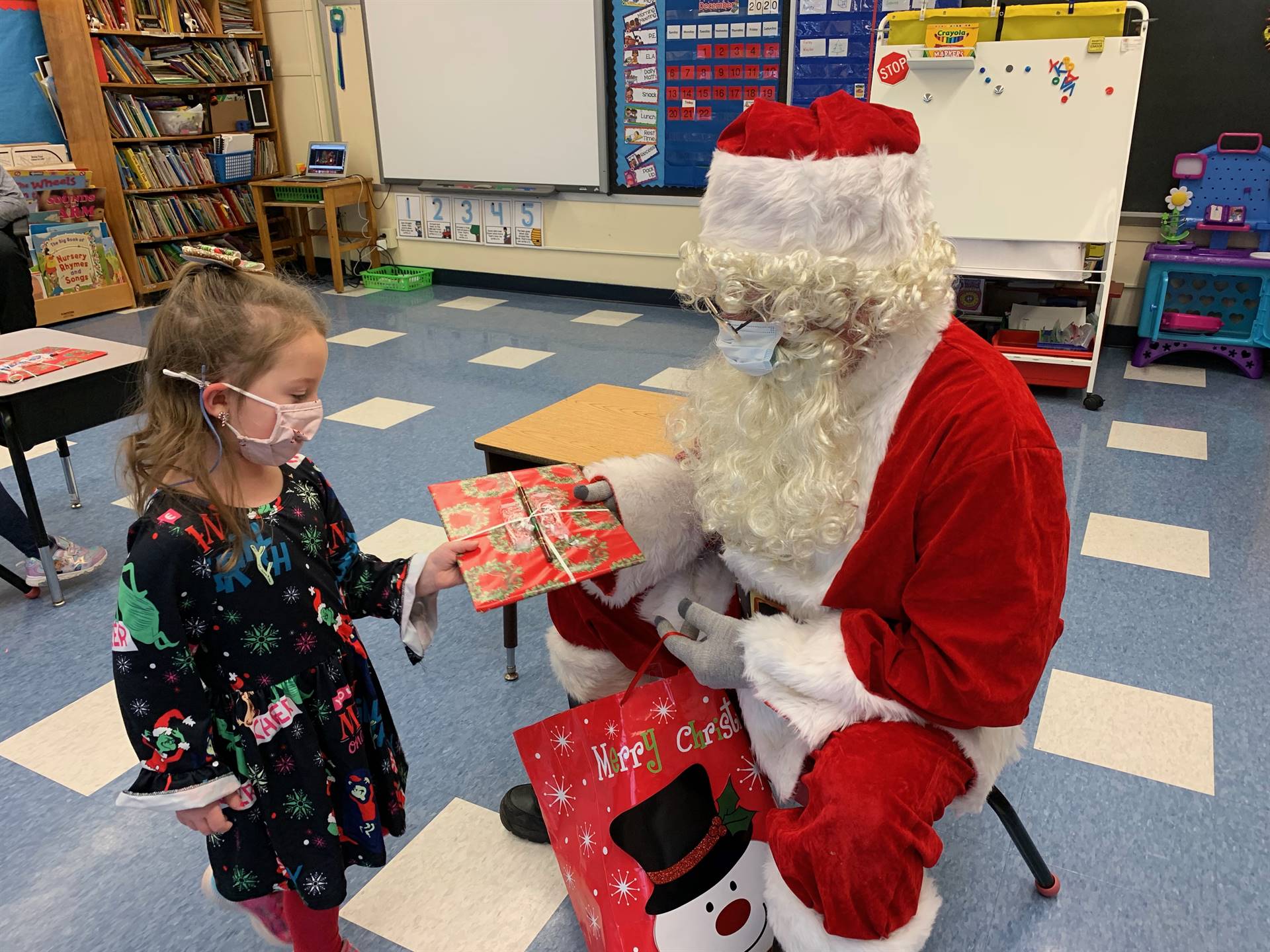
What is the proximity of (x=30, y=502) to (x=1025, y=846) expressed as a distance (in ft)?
7.38

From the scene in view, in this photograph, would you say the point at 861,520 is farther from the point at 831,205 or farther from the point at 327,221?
the point at 327,221

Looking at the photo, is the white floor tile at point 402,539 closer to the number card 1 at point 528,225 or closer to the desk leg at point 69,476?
the desk leg at point 69,476

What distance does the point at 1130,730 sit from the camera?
1704 millimetres

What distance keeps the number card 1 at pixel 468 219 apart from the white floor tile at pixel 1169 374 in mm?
3734

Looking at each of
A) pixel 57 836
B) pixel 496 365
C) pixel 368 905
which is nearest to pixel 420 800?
pixel 368 905

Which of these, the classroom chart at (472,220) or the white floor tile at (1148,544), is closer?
the white floor tile at (1148,544)

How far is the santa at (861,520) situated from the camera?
97 cm

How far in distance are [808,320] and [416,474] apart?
2.03 metres

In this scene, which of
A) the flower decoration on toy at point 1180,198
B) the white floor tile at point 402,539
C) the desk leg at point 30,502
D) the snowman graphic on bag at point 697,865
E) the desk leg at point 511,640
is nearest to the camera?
the snowman graphic on bag at point 697,865

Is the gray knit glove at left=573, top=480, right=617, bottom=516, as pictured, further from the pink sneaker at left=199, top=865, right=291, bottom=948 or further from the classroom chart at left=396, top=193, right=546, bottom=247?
the classroom chart at left=396, top=193, right=546, bottom=247

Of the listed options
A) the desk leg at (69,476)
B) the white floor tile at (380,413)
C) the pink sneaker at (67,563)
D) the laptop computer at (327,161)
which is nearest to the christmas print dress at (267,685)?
the pink sneaker at (67,563)

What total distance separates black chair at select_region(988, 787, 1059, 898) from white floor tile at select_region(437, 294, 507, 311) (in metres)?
4.37

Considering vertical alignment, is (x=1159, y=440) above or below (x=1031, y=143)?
below

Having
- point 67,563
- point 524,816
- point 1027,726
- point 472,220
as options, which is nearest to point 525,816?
point 524,816
